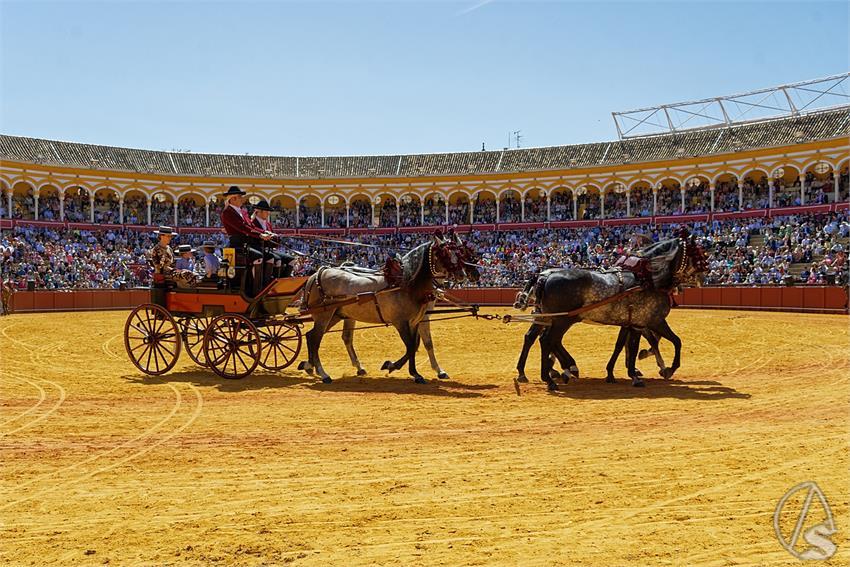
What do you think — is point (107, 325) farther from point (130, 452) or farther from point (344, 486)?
point (344, 486)

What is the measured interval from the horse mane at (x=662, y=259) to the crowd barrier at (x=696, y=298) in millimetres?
17487

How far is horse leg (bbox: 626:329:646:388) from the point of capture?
1041cm

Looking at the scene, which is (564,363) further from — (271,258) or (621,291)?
(271,258)

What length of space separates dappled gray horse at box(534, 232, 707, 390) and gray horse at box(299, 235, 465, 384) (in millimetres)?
1389

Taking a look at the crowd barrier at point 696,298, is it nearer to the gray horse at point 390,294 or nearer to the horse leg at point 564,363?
the horse leg at point 564,363

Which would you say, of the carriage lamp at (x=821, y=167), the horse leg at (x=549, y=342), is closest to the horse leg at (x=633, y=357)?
the horse leg at (x=549, y=342)

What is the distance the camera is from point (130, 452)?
6629 millimetres

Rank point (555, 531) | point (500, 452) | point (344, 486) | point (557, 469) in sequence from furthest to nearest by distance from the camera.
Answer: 1. point (500, 452)
2. point (557, 469)
3. point (344, 486)
4. point (555, 531)

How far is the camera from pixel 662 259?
10.9 meters

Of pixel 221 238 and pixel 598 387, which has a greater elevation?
pixel 221 238

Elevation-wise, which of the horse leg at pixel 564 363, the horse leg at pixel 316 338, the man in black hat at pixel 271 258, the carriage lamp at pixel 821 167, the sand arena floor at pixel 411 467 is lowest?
the sand arena floor at pixel 411 467

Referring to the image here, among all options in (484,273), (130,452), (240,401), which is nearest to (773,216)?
(484,273)

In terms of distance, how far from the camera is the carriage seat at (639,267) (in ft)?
35.4

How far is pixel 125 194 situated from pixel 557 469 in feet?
156
